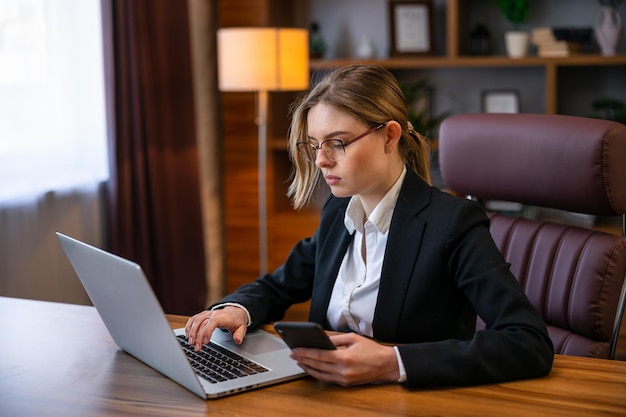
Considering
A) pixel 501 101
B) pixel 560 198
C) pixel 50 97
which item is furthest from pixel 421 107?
pixel 560 198

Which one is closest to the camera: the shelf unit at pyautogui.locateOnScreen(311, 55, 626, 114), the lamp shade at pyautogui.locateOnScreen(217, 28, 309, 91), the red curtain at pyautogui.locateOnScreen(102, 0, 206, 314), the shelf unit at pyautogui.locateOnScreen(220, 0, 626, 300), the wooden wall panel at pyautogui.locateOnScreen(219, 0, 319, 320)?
the red curtain at pyautogui.locateOnScreen(102, 0, 206, 314)

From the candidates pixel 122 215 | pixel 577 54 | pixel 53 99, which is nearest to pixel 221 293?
pixel 122 215

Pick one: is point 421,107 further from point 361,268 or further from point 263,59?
point 361,268

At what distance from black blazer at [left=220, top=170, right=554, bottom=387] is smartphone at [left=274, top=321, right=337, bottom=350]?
0.14 metres

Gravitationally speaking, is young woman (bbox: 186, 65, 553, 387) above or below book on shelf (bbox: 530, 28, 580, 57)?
below

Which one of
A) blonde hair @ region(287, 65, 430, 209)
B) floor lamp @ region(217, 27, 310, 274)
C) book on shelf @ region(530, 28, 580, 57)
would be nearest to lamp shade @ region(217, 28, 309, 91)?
floor lamp @ region(217, 27, 310, 274)

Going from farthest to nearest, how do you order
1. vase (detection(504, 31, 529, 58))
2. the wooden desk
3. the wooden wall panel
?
the wooden wall panel → vase (detection(504, 31, 529, 58)) → the wooden desk

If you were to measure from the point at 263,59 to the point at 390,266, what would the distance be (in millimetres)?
2063

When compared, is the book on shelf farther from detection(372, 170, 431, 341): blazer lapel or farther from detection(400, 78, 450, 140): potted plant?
detection(372, 170, 431, 341): blazer lapel

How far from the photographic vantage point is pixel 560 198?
1.87 metres

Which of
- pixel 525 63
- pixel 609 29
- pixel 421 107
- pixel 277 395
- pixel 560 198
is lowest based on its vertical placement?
pixel 277 395

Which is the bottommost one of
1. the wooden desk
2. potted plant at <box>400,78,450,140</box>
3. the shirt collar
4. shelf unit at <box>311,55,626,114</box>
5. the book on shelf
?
the wooden desk

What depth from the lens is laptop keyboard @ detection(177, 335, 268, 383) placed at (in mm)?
1439

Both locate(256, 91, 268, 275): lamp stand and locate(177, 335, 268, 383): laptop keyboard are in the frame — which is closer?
locate(177, 335, 268, 383): laptop keyboard
